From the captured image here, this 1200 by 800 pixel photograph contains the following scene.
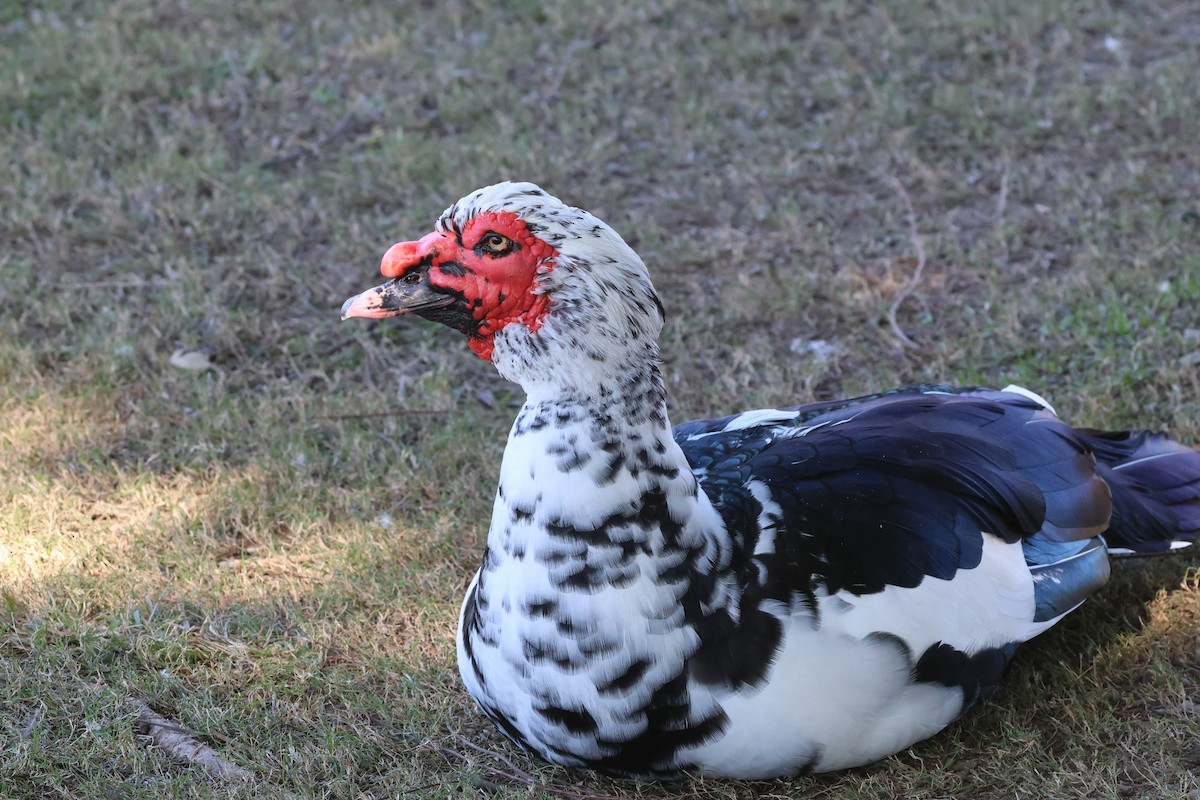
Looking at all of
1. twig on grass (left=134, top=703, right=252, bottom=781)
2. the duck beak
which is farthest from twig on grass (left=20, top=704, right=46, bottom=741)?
the duck beak

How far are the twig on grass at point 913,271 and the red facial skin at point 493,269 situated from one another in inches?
92.4

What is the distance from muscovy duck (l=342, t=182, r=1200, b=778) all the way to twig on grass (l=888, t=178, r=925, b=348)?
5.77 ft

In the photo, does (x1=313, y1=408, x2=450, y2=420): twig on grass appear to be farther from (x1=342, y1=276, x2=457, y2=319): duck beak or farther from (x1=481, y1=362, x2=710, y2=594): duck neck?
(x1=481, y1=362, x2=710, y2=594): duck neck

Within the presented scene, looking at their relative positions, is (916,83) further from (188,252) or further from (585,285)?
(585,285)

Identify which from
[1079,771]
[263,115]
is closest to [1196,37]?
[263,115]

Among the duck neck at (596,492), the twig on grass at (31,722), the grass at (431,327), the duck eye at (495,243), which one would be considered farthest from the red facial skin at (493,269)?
the twig on grass at (31,722)

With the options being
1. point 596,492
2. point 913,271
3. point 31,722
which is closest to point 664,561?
point 596,492

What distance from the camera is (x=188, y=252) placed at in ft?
17.1

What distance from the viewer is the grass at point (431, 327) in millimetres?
3084

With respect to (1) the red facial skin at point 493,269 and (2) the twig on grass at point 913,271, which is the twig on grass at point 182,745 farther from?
(2) the twig on grass at point 913,271

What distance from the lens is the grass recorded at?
10.1 ft

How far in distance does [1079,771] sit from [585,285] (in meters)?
1.43

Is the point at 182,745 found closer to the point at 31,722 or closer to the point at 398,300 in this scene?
the point at 31,722

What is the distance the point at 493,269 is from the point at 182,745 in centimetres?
128
